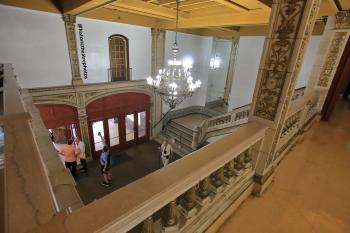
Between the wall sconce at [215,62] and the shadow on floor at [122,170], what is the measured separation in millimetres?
6238

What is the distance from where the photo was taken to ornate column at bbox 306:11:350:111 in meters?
3.82

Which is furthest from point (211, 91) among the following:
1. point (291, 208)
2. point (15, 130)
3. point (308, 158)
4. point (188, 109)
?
point (15, 130)

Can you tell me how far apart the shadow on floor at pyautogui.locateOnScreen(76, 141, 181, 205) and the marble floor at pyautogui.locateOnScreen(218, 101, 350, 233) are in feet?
16.6

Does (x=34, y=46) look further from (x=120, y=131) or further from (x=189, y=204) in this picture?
(x=189, y=204)

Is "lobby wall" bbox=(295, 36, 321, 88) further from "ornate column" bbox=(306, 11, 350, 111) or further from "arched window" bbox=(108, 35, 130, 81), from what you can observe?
"arched window" bbox=(108, 35, 130, 81)

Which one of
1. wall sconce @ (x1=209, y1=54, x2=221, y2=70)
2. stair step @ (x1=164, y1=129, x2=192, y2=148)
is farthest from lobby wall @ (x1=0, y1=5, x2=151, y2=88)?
wall sconce @ (x1=209, y1=54, x2=221, y2=70)

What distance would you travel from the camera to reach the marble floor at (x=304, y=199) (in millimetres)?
1830

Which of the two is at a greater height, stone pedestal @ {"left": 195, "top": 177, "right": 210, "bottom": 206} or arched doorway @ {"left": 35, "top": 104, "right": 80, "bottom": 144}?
stone pedestal @ {"left": 195, "top": 177, "right": 210, "bottom": 206}

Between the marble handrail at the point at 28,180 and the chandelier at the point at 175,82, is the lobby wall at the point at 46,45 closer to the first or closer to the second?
the chandelier at the point at 175,82

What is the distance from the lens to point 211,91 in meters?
12.3

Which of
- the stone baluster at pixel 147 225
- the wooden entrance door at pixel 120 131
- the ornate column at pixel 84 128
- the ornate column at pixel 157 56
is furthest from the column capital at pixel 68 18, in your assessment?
the stone baluster at pixel 147 225

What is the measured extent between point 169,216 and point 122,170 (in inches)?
248

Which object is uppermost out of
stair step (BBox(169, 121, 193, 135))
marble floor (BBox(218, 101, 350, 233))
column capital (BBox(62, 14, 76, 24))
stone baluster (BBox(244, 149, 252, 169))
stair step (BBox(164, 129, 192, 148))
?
column capital (BBox(62, 14, 76, 24))

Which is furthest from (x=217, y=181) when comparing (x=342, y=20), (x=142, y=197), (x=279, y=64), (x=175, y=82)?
(x=342, y=20)
